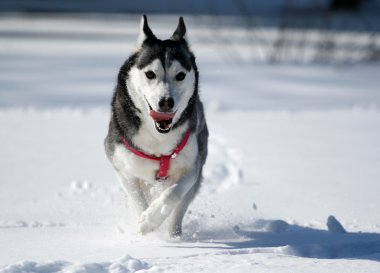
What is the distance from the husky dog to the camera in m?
3.66

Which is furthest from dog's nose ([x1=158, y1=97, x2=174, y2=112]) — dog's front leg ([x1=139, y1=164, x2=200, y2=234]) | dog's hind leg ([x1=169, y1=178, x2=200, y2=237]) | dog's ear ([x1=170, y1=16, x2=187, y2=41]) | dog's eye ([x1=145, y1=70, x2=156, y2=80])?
dog's ear ([x1=170, y1=16, x2=187, y2=41])

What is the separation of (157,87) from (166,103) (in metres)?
0.14

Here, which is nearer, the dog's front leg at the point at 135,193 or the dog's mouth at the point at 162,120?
the dog's mouth at the point at 162,120

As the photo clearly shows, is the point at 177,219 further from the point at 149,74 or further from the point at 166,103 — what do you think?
the point at 149,74

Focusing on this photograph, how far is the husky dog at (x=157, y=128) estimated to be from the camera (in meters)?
3.66

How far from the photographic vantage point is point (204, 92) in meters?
9.05

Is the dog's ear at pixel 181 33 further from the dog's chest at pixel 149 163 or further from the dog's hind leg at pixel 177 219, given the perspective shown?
the dog's hind leg at pixel 177 219

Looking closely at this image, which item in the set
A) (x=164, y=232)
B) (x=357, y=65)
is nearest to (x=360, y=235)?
(x=164, y=232)

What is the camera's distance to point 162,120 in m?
3.65

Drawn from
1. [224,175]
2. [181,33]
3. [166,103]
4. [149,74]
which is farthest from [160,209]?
[224,175]

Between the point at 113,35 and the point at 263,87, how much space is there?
21.2 ft

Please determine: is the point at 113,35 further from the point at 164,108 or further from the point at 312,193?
the point at 164,108

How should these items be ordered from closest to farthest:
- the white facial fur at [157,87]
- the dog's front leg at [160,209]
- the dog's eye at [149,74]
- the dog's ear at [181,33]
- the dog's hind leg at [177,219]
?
the dog's front leg at [160,209]
the white facial fur at [157,87]
the dog's eye at [149,74]
the dog's hind leg at [177,219]
the dog's ear at [181,33]

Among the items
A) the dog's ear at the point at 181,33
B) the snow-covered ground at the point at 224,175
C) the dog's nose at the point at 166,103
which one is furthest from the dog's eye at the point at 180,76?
the snow-covered ground at the point at 224,175
